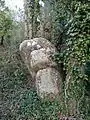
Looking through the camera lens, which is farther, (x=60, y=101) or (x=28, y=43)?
(x=28, y=43)

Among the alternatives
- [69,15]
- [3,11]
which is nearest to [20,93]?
[69,15]

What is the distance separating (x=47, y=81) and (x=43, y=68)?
352 mm

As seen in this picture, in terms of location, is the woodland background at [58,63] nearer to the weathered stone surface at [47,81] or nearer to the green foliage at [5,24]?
the weathered stone surface at [47,81]

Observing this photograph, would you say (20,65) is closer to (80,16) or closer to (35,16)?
(35,16)

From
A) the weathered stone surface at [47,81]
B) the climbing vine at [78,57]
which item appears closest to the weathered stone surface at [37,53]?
the weathered stone surface at [47,81]

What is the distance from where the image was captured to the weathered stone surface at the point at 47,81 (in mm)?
5918

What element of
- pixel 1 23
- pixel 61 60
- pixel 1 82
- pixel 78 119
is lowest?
pixel 78 119

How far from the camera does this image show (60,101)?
575 cm

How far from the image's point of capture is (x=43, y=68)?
20.0 feet

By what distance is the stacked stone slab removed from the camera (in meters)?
5.95

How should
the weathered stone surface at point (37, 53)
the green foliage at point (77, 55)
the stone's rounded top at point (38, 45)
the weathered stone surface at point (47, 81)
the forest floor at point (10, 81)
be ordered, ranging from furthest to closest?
the stone's rounded top at point (38, 45), the weathered stone surface at point (37, 53), the weathered stone surface at point (47, 81), the forest floor at point (10, 81), the green foliage at point (77, 55)

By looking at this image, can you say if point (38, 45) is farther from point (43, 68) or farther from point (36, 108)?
point (36, 108)

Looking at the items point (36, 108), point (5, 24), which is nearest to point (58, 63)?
point (36, 108)

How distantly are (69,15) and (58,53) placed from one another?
0.98 meters
